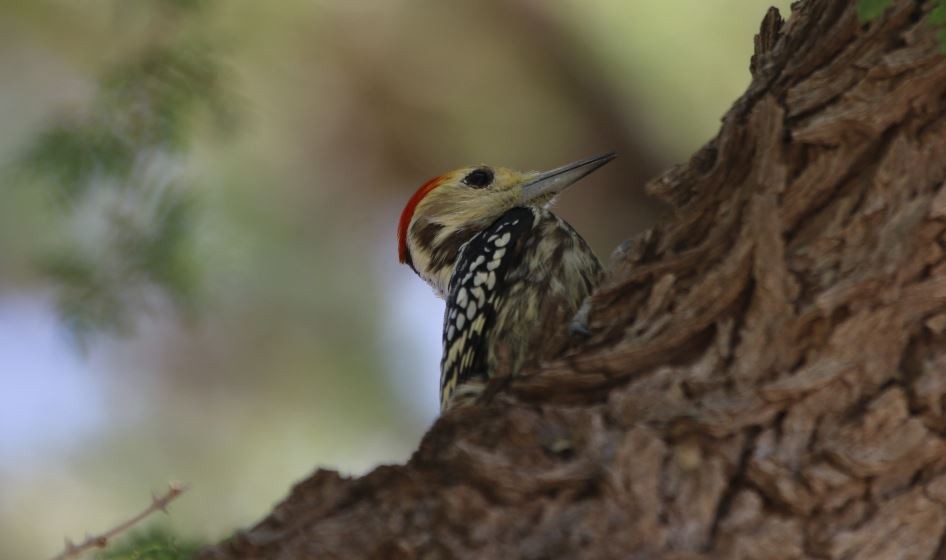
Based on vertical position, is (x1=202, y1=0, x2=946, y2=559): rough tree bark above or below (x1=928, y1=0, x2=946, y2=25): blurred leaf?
below

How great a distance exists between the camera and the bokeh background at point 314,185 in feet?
22.1

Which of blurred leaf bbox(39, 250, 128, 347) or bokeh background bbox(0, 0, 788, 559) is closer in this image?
blurred leaf bbox(39, 250, 128, 347)

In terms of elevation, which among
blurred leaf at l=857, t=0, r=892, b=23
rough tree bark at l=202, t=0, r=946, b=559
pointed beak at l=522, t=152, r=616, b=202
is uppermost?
pointed beak at l=522, t=152, r=616, b=202

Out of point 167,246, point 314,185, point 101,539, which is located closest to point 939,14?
point 101,539

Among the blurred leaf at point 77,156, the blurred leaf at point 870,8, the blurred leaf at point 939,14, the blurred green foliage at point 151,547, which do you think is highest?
the blurred leaf at point 77,156

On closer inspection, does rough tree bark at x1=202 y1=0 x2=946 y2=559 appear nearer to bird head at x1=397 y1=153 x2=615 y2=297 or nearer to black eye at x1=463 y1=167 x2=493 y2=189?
bird head at x1=397 y1=153 x2=615 y2=297

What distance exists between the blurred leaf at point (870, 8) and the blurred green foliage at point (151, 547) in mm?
2073

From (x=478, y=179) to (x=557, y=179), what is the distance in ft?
1.20

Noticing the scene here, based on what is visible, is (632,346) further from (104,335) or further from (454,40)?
(454,40)

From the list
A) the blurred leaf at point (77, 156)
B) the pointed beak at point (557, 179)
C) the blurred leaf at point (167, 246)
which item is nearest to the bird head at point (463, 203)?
the pointed beak at point (557, 179)

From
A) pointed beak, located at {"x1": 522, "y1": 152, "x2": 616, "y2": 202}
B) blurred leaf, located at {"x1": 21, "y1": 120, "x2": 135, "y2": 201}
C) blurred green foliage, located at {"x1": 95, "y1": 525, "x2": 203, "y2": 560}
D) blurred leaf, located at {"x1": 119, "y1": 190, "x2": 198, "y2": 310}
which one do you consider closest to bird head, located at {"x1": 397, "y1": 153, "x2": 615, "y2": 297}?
pointed beak, located at {"x1": 522, "y1": 152, "x2": 616, "y2": 202}

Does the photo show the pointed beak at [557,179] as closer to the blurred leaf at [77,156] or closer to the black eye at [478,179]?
the black eye at [478,179]

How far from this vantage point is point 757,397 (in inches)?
95.1

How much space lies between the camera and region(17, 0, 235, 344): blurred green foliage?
5.41 m
